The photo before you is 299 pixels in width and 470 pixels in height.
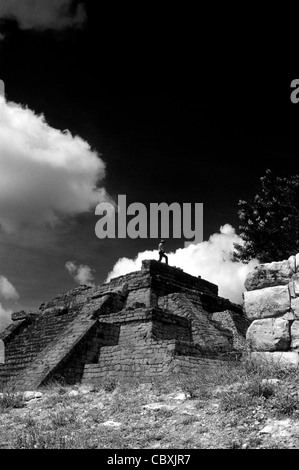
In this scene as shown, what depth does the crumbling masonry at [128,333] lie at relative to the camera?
34.9 ft

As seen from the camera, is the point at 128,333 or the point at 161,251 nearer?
the point at 128,333

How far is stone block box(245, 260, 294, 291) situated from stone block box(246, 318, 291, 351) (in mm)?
489

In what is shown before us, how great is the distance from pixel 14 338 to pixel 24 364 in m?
3.91

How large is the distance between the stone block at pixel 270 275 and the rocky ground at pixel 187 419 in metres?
1.11

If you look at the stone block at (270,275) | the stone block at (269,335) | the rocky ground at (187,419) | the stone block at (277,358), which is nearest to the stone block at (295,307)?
the stone block at (269,335)

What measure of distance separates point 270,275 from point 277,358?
1094 mm

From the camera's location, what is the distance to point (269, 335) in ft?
18.6

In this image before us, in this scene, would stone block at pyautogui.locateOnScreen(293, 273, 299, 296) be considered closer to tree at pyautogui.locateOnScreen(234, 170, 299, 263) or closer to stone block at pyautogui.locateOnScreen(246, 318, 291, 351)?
stone block at pyautogui.locateOnScreen(246, 318, 291, 351)

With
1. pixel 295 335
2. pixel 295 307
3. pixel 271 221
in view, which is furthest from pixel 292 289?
pixel 271 221

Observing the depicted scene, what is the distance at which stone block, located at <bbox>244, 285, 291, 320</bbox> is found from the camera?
569 centimetres

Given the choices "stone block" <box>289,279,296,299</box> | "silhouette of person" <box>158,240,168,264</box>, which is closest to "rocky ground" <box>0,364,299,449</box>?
"stone block" <box>289,279,296,299</box>

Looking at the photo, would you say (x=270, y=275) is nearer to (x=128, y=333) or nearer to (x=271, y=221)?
(x=128, y=333)

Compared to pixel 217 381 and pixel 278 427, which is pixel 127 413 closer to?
pixel 217 381

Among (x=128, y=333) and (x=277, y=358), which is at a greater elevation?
(x=128, y=333)
